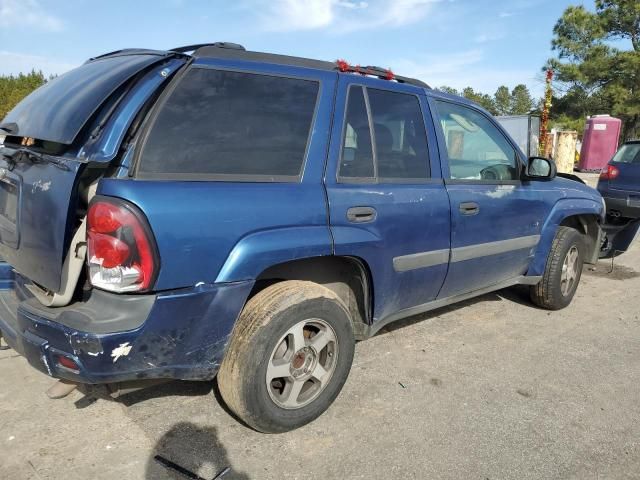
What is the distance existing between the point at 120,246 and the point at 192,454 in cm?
112

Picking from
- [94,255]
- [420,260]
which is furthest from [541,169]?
[94,255]

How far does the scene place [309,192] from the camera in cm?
257

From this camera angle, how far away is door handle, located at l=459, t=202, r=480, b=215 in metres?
3.38

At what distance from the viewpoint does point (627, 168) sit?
795 cm

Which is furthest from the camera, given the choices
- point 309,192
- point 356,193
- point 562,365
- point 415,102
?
point 562,365

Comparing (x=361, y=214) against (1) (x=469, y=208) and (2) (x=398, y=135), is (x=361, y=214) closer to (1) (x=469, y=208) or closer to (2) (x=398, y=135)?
(2) (x=398, y=135)

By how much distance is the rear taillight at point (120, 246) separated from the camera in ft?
6.65

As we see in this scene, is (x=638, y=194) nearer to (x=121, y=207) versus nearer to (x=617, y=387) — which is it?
(x=617, y=387)

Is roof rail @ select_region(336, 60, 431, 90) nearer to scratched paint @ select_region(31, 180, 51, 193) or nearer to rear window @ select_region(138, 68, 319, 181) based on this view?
rear window @ select_region(138, 68, 319, 181)

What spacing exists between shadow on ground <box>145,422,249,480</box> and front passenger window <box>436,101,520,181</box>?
222 centimetres

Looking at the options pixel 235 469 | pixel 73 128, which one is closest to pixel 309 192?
pixel 73 128

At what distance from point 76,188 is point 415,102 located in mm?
2121

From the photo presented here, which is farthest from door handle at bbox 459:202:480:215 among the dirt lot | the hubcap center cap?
the hubcap center cap

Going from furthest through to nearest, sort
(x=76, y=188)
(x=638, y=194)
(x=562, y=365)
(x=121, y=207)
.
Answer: (x=638, y=194), (x=562, y=365), (x=76, y=188), (x=121, y=207)
